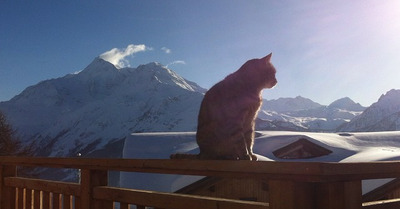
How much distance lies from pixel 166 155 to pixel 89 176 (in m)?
16.1

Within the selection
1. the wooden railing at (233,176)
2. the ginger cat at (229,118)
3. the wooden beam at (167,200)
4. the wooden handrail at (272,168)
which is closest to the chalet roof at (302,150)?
the ginger cat at (229,118)

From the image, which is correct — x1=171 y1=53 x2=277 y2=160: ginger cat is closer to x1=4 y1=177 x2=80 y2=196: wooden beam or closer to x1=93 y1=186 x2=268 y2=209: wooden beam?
x1=93 y1=186 x2=268 y2=209: wooden beam

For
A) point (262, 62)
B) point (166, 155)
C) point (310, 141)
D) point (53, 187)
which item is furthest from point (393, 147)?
point (53, 187)

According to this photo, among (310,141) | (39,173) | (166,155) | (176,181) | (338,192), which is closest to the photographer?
(338,192)

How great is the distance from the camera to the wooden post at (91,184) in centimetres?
265

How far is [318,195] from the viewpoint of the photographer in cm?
153

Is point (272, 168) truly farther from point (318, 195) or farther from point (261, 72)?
point (261, 72)

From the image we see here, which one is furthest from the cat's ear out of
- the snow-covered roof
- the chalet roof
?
the chalet roof

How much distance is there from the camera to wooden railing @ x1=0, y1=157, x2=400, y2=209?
1.51 meters

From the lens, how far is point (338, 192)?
4.95 ft

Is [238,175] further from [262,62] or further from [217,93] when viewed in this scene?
[262,62]

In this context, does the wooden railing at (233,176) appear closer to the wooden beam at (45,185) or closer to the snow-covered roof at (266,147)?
the wooden beam at (45,185)

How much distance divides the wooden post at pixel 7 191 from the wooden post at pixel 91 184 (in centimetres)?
138

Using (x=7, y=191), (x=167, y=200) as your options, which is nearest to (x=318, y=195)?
(x=167, y=200)
